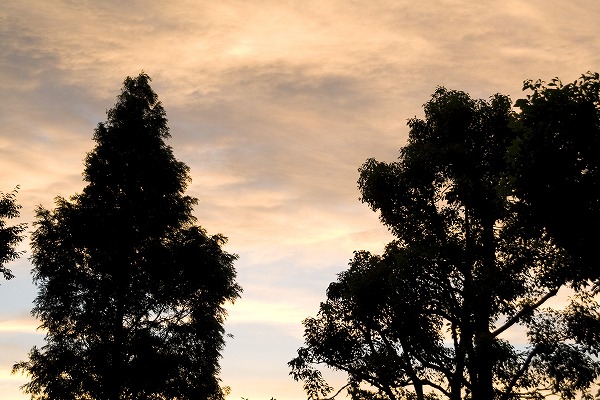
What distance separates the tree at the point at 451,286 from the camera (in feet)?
69.1

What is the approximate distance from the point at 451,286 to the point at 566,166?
20.5 ft

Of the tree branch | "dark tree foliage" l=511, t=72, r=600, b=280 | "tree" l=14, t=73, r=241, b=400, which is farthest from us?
"tree" l=14, t=73, r=241, b=400

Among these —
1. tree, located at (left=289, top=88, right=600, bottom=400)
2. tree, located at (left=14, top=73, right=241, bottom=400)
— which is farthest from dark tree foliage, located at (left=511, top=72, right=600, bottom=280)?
tree, located at (left=14, top=73, right=241, bottom=400)

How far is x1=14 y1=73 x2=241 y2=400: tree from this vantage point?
25.9m

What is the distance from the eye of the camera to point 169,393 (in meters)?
26.4

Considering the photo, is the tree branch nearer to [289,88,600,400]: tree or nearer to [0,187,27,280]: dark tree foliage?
[289,88,600,400]: tree

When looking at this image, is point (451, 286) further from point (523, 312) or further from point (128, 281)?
point (128, 281)

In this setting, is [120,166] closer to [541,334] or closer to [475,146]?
[475,146]

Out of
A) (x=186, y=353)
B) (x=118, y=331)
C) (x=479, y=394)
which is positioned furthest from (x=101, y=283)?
(x=479, y=394)

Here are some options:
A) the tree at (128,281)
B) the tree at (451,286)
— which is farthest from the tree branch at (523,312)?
the tree at (128,281)

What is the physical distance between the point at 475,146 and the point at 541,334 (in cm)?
736

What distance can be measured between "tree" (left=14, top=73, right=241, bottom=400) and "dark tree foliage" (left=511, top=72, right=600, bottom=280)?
50.1ft

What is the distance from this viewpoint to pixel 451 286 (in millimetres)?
22469

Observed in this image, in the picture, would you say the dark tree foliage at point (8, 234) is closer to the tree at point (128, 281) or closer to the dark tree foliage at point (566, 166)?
the tree at point (128, 281)
